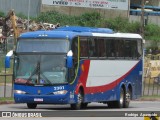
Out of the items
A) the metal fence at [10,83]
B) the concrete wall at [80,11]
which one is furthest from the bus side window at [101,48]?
the concrete wall at [80,11]

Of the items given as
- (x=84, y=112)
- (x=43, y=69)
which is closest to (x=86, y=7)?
(x=43, y=69)

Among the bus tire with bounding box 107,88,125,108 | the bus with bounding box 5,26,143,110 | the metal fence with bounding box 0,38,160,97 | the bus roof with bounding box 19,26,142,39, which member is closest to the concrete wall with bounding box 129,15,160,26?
the metal fence with bounding box 0,38,160,97

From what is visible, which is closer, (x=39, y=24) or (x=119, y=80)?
(x=119, y=80)

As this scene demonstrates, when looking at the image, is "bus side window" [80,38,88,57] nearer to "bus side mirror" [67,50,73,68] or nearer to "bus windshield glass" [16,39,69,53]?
"bus windshield glass" [16,39,69,53]

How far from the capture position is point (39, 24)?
8988 centimetres

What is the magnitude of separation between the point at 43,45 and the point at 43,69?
97cm

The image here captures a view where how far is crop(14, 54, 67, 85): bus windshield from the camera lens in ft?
90.0

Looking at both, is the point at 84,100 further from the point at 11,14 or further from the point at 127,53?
the point at 11,14

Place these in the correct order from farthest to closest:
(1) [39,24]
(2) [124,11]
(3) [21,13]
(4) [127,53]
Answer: (2) [124,11]
(3) [21,13]
(1) [39,24]
(4) [127,53]

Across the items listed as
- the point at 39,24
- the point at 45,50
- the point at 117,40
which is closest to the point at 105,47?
the point at 117,40

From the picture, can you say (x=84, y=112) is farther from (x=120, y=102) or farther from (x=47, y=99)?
(x=120, y=102)

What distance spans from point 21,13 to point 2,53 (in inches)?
1295

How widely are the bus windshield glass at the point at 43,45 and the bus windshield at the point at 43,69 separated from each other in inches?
9.5

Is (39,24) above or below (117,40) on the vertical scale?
below
